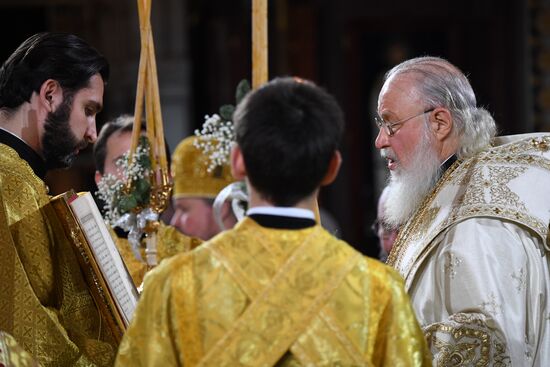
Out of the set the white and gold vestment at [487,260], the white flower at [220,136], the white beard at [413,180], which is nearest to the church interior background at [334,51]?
the white flower at [220,136]

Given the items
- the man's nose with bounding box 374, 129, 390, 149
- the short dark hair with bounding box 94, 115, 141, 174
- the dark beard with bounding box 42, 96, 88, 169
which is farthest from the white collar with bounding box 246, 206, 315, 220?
the short dark hair with bounding box 94, 115, 141, 174

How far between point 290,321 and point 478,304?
3.02 ft

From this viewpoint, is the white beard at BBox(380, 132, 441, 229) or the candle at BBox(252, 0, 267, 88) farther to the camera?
the white beard at BBox(380, 132, 441, 229)

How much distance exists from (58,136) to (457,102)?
1.17 metres

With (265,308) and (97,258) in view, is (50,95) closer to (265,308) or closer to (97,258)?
(97,258)

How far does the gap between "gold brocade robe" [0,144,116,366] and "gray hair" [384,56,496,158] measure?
1.14 meters

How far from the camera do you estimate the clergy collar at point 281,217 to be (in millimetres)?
2107

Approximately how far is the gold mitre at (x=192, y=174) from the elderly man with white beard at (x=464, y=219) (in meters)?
1.28

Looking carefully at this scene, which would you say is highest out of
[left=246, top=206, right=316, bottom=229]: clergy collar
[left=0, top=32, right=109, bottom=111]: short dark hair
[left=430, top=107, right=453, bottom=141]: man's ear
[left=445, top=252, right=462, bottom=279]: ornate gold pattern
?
[left=0, top=32, right=109, bottom=111]: short dark hair

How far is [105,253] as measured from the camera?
2832 mm

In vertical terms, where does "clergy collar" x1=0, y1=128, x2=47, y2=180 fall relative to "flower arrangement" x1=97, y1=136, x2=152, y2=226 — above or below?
above

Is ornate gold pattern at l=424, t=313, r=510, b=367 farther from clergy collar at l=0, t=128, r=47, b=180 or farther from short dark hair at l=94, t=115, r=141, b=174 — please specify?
short dark hair at l=94, t=115, r=141, b=174

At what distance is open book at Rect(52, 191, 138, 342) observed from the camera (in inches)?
109

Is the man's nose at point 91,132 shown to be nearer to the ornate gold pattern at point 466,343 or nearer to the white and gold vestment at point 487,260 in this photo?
the white and gold vestment at point 487,260
